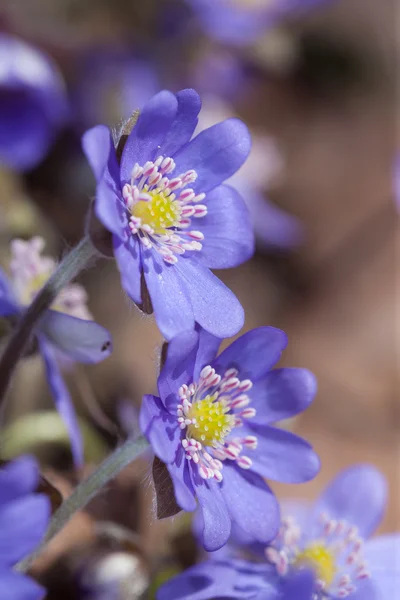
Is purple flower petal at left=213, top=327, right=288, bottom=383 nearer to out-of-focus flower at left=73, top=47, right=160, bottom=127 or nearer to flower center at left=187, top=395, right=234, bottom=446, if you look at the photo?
flower center at left=187, top=395, right=234, bottom=446

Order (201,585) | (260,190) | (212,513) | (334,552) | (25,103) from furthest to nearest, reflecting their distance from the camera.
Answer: (260,190) < (25,103) < (334,552) < (201,585) < (212,513)

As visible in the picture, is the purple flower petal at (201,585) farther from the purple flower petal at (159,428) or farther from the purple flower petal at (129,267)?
the purple flower petal at (129,267)

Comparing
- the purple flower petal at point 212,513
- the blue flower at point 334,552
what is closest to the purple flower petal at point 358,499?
the blue flower at point 334,552

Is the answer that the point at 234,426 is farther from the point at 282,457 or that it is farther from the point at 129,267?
the point at 129,267

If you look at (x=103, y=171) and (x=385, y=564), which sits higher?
(x=103, y=171)

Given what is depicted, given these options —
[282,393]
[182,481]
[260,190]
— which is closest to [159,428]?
[182,481]
